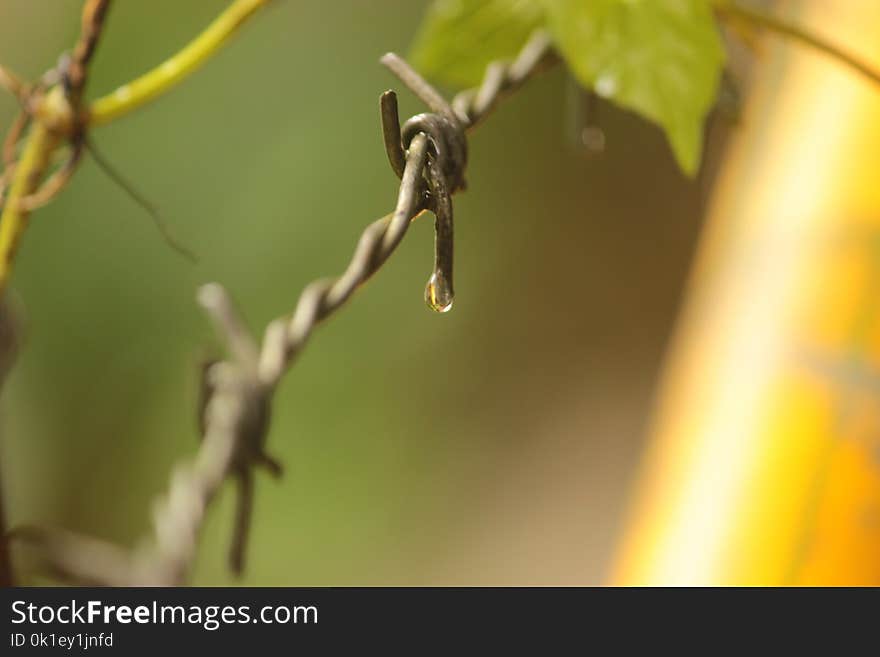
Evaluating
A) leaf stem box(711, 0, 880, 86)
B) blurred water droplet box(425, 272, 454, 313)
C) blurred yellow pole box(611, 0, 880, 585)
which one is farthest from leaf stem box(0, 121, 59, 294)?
blurred yellow pole box(611, 0, 880, 585)

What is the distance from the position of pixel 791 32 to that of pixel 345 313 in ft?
3.58

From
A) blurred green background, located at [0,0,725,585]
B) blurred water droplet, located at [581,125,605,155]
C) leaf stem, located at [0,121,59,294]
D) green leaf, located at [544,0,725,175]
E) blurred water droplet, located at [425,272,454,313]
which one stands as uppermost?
blurred green background, located at [0,0,725,585]

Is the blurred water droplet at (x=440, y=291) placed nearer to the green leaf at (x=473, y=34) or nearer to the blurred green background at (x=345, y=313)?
the green leaf at (x=473, y=34)

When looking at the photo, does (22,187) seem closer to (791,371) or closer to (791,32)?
(791,32)

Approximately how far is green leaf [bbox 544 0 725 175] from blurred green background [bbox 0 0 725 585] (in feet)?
3.21

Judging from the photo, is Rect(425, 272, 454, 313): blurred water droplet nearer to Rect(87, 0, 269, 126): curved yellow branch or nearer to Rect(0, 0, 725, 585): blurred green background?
Rect(87, 0, 269, 126): curved yellow branch

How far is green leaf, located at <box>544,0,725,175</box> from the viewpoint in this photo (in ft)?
0.96

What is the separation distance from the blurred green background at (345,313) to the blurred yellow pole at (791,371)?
0.65 meters

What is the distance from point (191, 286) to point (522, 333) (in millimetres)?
555

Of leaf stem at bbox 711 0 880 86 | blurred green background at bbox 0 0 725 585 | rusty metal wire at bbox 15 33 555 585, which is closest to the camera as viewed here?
rusty metal wire at bbox 15 33 555 585

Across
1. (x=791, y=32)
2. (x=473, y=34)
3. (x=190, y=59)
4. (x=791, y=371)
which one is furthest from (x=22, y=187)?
(x=791, y=371)

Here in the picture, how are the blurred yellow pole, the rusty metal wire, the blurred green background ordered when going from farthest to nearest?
the blurred green background < the blurred yellow pole < the rusty metal wire
